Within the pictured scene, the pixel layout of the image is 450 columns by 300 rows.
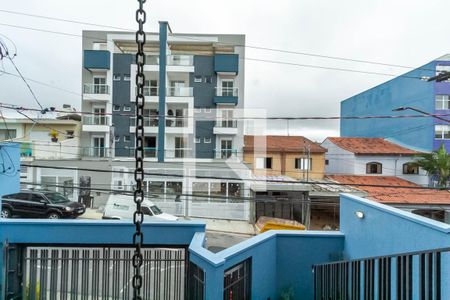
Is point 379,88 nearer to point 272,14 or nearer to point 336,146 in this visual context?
point 336,146

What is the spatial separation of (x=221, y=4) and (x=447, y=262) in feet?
20.2

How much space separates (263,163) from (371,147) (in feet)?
22.4

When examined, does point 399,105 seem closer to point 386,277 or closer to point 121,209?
point 121,209

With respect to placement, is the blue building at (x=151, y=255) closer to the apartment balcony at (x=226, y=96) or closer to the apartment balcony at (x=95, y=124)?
the apartment balcony at (x=226, y=96)

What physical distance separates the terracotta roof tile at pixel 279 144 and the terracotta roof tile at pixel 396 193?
89.4 inches

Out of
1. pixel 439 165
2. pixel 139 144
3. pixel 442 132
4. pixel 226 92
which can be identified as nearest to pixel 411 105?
pixel 442 132

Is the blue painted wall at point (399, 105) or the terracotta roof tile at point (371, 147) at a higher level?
the blue painted wall at point (399, 105)

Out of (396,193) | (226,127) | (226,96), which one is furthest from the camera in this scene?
(226,96)

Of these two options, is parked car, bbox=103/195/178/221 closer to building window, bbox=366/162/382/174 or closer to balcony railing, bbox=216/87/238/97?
balcony railing, bbox=216/87/238/97

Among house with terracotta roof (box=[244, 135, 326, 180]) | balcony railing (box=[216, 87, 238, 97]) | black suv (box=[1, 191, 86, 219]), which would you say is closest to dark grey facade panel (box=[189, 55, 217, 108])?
balcony railing (box=[216, 87, 238, 97])

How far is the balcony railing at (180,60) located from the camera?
17.6 m

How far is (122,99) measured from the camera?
18.0 meters

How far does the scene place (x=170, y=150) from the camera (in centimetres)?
1700

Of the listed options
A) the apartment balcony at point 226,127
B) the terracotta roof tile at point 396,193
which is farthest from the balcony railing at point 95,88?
the terracotta roof tile at point 396,193
